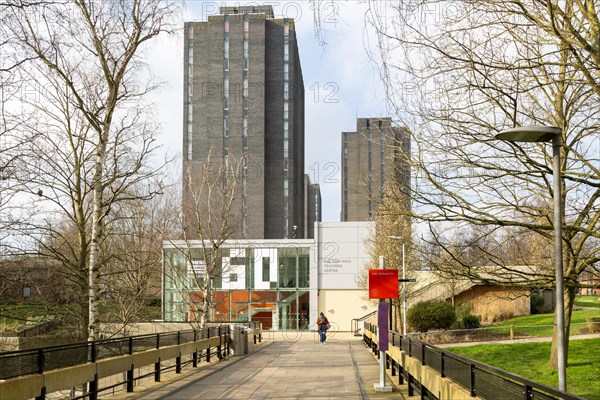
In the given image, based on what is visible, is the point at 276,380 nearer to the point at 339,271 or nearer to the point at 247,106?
the point at 339,271

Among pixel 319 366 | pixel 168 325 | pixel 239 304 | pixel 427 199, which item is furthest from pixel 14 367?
pixel 239 304

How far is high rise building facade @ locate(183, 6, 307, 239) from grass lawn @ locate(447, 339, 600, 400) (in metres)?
69.8

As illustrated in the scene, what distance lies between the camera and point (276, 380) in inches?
779

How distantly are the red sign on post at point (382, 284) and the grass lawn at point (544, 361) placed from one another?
5.48m

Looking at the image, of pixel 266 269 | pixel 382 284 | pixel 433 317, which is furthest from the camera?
pixel 266 269

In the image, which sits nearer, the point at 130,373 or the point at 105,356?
the point at 105,356

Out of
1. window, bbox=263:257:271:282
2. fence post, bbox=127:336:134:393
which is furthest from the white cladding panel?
fence post, bbox=127:336:134:393

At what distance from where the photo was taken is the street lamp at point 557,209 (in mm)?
9023

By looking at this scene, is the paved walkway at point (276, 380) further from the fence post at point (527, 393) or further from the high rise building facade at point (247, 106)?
the high rise building facade at point (247, 106)

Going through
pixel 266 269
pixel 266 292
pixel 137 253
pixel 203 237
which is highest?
pixel 203 237

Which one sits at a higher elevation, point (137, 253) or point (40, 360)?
point (137, 253)

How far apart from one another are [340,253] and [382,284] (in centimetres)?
4895

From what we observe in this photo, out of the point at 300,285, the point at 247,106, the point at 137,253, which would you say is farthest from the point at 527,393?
the point at 247,106

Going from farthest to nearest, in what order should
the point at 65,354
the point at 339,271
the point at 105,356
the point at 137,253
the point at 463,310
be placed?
the point at 339,271 < the point at 463,310 < the point at 137,253 < the point at 105,356 < the point at 65,354
